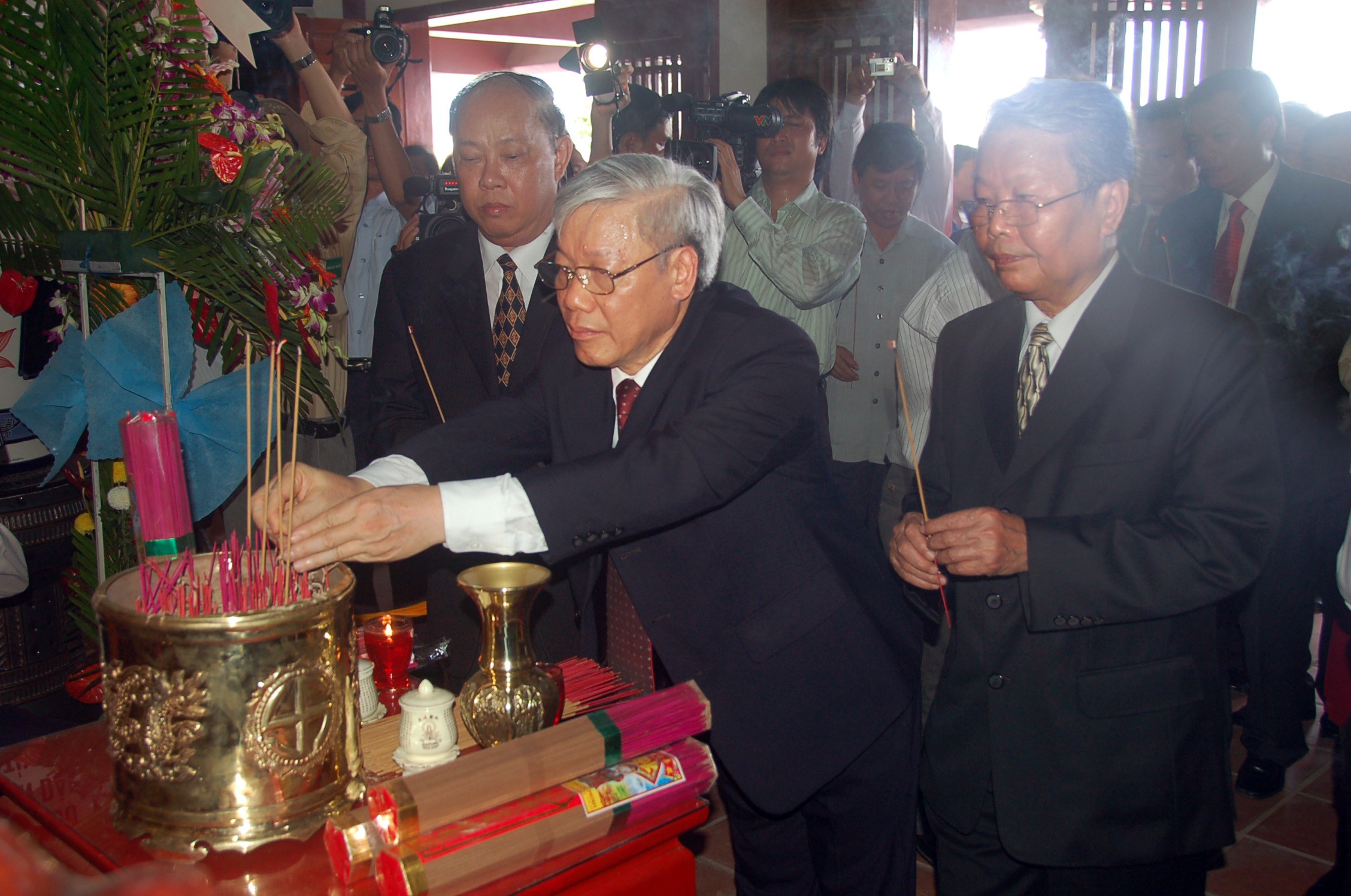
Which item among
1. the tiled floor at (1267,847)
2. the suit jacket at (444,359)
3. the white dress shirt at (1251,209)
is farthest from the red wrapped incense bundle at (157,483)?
the white dress shirt at (1251,209)

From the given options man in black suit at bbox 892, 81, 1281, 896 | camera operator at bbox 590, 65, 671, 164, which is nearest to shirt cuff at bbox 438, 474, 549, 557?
man in black suit at bbox 892, 81, 1281, 896

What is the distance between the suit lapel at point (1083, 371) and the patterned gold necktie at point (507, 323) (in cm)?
112

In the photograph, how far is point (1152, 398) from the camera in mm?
1372

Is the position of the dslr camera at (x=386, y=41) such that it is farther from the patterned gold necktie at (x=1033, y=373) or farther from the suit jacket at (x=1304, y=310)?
the patterned gold necktie at (x=1033, y=373)

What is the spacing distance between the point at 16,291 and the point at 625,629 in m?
1.26

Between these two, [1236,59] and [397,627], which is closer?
[397,627]

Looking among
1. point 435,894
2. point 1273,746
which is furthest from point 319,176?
point 1273,746

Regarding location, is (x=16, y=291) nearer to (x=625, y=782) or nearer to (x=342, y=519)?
(x=342, y=519)

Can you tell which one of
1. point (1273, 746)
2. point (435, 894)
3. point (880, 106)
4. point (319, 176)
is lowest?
point (1273, 746)

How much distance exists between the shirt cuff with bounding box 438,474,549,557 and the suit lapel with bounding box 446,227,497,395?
97cm

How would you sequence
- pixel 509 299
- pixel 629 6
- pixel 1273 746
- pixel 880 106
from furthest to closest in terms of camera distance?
pixel 629 6, pixel 880 106, pixel 1273 746, pixel 509 299

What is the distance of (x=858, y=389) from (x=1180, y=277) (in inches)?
45.8

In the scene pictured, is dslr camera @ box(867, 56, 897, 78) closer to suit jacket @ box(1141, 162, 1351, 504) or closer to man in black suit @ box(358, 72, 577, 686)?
suit jacket @ box(1141, 162, 1351, 504)

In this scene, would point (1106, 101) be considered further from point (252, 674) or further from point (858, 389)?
point (858, 389)
